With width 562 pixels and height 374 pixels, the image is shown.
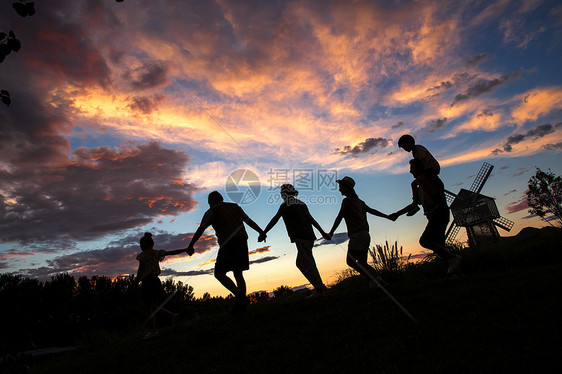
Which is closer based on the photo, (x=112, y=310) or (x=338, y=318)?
(x=338, y=318)

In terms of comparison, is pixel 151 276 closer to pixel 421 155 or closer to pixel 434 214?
pixel 434 214

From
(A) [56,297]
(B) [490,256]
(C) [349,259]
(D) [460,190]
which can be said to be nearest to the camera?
(C) [349,259]

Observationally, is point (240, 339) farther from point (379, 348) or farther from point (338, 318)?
point (379, 348)

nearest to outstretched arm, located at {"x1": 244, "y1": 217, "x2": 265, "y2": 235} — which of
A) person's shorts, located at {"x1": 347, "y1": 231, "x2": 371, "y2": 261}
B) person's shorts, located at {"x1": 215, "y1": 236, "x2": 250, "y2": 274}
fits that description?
person's shorts, located at {"x1": 215, "y1": 236, "x2": 250, "y2": 274}

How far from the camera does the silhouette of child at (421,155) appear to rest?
247 inches

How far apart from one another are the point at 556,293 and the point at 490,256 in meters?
6.14

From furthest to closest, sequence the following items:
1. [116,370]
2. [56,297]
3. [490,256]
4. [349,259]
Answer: [56,297], [490,256], [349,259], [116,370]

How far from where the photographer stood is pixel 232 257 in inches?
262

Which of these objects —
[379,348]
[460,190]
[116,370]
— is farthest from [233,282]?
[460,190]

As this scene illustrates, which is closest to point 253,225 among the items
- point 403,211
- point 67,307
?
point 403,211

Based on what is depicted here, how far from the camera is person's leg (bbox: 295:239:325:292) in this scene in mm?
7277

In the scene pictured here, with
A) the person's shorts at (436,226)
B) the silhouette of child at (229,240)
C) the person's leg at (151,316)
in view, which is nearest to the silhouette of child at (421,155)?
the person's shorts at (436,226)

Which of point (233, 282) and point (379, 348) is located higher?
point (233, 282)

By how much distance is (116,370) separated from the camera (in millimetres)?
4816
